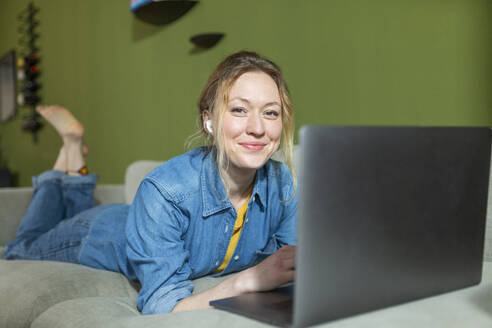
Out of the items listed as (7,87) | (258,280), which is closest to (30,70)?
(7,87)

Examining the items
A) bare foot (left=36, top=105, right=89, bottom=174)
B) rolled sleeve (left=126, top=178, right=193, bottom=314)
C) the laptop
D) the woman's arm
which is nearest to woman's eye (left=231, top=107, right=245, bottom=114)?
rolled sleeve (left=126, top=178, right=193, bottom=314)

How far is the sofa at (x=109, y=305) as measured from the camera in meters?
0.63

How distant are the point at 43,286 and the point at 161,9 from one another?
2031mm

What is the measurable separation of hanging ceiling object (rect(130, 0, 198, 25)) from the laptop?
2317 millimetres

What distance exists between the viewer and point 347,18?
76.9 inches

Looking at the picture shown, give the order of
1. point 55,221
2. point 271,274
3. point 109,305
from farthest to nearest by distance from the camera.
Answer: point 55,221 → point 109,305 → point 271,274

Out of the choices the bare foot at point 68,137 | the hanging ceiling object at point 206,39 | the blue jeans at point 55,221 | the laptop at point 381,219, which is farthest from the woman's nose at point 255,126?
the hanging ceiling object at point 206,39

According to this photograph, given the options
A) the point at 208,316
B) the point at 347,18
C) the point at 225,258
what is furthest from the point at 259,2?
the point at 208,316

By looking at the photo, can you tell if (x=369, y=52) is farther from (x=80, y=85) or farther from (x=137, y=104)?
(x=80, y=85)

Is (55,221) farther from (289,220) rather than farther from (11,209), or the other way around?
(289,220)

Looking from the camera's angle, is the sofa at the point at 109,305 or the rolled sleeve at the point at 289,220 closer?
the sofa at the point at 109,305

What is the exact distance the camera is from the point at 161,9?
9.38 feet

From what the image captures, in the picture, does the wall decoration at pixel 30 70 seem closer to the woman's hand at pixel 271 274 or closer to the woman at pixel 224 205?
the woman at pixel 224 205

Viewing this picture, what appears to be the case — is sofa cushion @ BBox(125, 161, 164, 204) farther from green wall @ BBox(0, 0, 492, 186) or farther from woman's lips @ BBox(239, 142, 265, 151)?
woman's lips @ BBox(239, 142, 265, 151)
